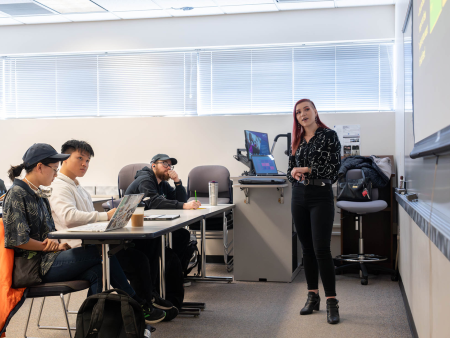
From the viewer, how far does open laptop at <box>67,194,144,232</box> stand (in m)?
2.11

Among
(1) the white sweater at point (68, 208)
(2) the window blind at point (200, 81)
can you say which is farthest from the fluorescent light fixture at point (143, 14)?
(1) the white sweater at point (68, 208)

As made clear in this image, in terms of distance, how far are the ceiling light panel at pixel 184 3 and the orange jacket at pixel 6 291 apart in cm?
349

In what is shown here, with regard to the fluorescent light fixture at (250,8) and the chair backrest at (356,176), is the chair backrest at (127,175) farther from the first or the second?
the chair backrest at (356,176)

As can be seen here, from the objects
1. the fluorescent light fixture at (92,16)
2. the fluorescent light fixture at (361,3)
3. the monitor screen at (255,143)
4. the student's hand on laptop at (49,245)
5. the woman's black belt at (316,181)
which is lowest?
the student's hand on laptop at (49,245)

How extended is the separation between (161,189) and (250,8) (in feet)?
8.23

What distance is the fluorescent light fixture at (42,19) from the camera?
529 cm

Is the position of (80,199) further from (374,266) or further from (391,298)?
(374,266)

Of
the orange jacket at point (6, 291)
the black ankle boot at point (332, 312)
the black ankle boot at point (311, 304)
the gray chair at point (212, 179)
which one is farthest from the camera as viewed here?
the gray chair at point (212, 179)

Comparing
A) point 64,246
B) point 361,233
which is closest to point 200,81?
point 361,233

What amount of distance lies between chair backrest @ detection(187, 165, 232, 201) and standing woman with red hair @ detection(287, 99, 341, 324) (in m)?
1.81

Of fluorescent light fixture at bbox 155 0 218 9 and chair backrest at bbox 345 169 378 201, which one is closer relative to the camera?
chair backrest at bbox 345 169 378 201

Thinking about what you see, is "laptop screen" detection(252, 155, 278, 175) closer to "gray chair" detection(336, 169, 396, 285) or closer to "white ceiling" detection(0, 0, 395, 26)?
"gray chair" detection(336, 169, 396, 285)

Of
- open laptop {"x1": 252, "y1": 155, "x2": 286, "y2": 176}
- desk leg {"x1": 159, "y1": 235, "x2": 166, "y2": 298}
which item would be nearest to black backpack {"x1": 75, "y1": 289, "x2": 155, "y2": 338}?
desk leg {"x1": 159, "y1": 235, "x2": 166, "y2": 298}

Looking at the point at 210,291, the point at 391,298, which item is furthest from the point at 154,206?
the point at 391,298
